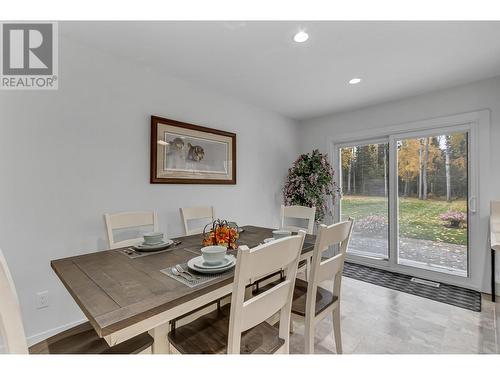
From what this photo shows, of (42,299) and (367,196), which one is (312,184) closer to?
(367,196)

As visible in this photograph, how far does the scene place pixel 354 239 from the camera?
3717 mm

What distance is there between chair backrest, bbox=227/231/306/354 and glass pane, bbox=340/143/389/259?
290cm

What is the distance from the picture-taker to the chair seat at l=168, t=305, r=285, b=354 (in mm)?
1061

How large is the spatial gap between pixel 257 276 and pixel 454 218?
318cm

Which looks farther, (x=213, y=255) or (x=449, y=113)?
(x=449, y=113)

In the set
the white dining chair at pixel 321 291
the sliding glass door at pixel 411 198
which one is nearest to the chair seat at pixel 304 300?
the white dining chair at pixel 321 291

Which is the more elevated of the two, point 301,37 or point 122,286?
point 301,37

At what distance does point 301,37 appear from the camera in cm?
184

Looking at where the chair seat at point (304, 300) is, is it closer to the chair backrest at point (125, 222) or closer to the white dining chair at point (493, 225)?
the chair backrest at point (125, 222)

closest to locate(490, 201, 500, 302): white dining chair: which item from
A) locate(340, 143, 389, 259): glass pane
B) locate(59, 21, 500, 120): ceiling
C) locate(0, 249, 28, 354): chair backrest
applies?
locate(340, 143, 389, 259): glass pane

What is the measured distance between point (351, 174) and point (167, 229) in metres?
2.89

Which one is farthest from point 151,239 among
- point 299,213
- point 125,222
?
point 299,213

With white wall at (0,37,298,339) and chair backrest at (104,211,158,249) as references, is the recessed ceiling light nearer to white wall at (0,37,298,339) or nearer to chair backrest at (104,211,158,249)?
white wall at (0,37,298,339)

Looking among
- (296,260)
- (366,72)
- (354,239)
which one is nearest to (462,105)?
(366,72)
